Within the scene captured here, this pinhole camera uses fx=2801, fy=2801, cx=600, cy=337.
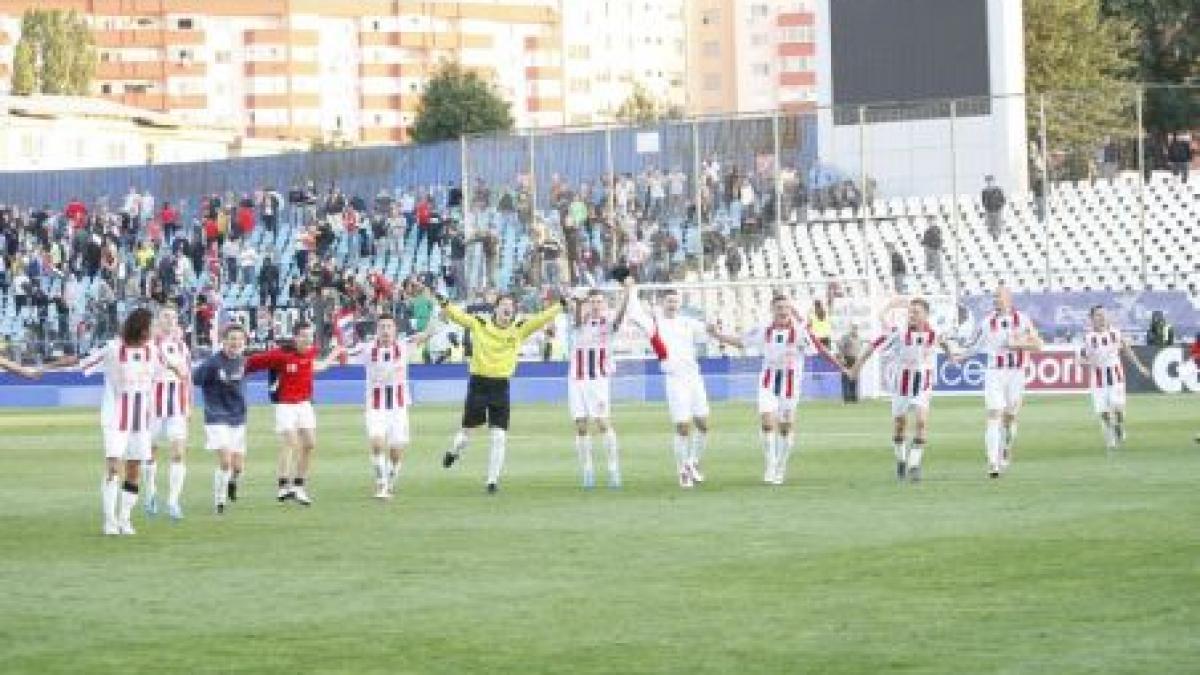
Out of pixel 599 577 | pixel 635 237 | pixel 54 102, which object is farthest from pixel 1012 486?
pixel 54 102

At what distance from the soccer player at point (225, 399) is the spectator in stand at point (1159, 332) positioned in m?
32.1

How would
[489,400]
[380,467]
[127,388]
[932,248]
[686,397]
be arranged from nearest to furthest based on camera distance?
[127,388]
[380,467]
[489,400]
[686,397]
[932,248]

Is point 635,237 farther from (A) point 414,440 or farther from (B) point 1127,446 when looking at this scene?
(B) point 1127,446

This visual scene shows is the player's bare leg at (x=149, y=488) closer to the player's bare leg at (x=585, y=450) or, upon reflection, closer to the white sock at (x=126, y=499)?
the white sock at (x=126, y=499)

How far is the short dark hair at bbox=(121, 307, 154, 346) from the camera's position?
88.7ft

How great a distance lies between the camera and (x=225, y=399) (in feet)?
101

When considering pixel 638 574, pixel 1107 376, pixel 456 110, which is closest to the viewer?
pixel 638 574

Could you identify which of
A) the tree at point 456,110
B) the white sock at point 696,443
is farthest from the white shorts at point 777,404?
the tree at point 456,110

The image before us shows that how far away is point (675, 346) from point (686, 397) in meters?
0.68

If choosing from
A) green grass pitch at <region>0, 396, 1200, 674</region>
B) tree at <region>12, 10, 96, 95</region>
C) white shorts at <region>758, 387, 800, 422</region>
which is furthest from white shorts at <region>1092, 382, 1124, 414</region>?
tree at <region>12, 10, 96, 95</region>

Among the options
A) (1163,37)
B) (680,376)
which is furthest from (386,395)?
(1163,37)

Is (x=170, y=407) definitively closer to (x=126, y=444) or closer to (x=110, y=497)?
(x=126, y=444)

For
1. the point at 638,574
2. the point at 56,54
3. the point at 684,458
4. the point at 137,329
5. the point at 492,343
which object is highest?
the point at 56,54

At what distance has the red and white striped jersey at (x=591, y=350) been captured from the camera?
33.0 meters
